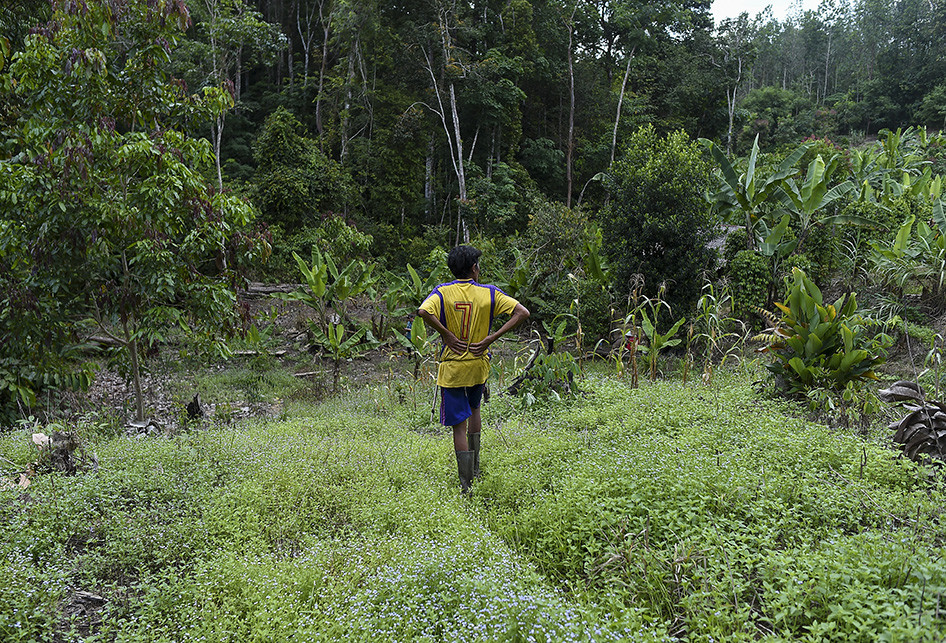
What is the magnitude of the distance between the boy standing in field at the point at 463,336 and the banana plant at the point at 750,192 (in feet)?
26.1

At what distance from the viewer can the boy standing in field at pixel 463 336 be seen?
4113 mm

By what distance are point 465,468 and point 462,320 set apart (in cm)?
112

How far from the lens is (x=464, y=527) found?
304 cm

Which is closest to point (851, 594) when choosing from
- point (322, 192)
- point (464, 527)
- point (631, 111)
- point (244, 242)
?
point (464, 527)

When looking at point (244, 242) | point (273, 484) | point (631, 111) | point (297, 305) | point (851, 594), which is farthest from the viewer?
point (631, 111)

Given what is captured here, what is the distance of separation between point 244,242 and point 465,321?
11.1 feet

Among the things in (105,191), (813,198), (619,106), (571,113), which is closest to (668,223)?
(813,198)

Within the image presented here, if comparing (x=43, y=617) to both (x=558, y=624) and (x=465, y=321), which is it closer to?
(x=558, y=624)

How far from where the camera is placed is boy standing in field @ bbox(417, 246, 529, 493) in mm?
4113

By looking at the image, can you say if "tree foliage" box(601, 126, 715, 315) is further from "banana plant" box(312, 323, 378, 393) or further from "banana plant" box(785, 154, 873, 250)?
"banana plant" box(312, 323, 378, 393)

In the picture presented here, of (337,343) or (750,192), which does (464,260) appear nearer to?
(337,343)

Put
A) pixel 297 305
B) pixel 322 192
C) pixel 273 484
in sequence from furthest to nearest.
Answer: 1. pixel 322 192
2. pixel 297 305
3. pixel 273 484

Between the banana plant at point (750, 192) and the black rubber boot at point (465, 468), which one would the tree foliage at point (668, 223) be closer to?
the banana plant at point (750, 192)

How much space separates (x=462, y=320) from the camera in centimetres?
417
